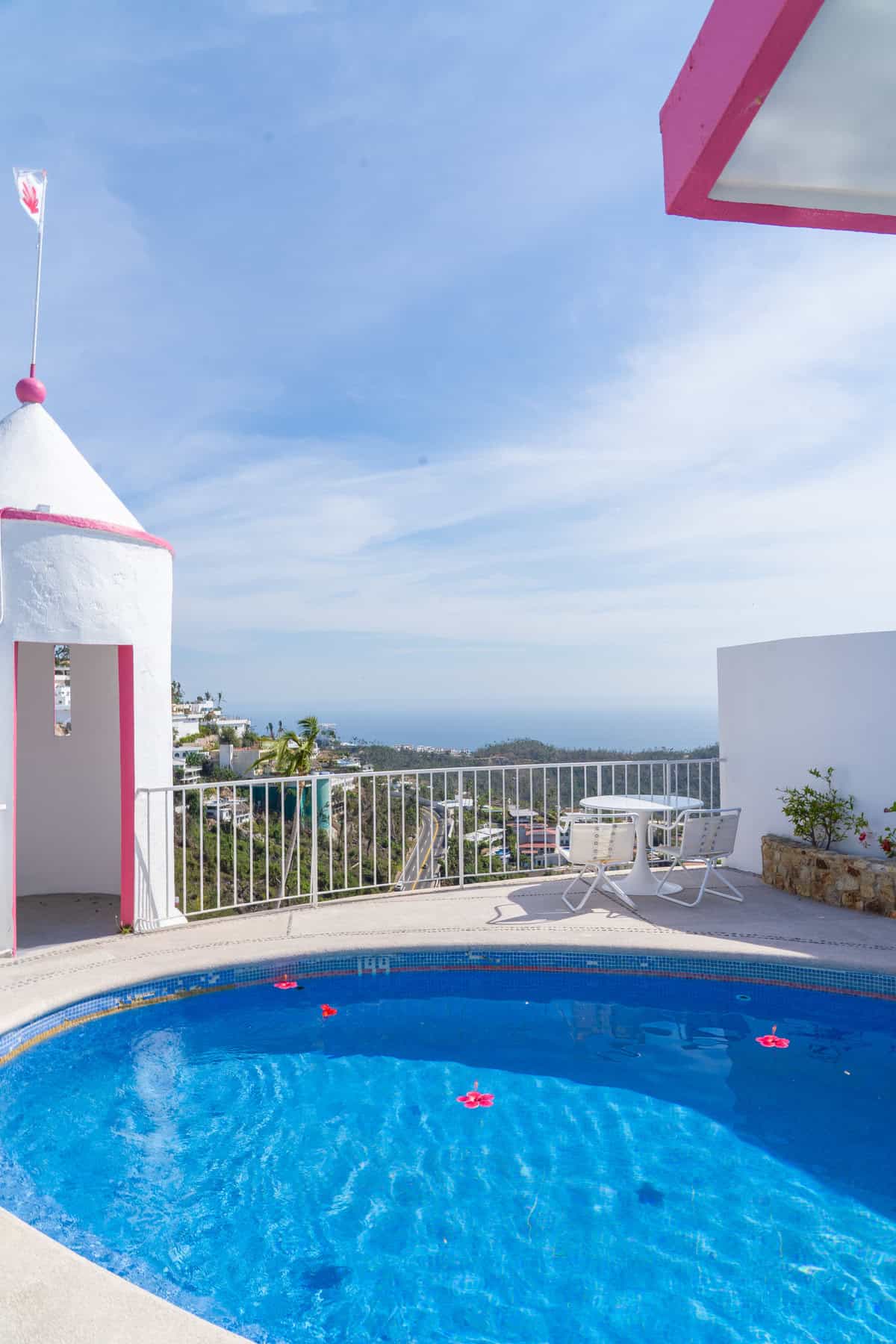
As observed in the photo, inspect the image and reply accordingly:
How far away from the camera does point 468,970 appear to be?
5.36 metres

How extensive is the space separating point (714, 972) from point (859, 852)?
2068 millimetres

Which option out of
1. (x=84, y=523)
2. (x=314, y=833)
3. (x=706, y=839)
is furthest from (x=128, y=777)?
(x=706, y=839)

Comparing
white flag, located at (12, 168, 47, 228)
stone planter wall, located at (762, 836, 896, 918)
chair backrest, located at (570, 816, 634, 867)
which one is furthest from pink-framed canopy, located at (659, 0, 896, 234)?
white flag, located at (12, 168, 47, 228)

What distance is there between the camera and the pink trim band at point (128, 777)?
5.77m

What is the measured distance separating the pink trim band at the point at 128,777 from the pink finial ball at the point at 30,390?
2255 millimetres

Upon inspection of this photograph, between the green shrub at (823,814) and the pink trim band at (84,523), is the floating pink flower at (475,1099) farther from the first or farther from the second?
the pink trim band at (84,523)

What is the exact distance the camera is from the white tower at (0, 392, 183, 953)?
5.15 m

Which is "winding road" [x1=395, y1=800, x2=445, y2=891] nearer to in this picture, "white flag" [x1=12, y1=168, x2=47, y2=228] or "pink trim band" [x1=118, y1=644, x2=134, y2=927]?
"pink trim band" [x1=118, y1=644, x2=134, y2=927]

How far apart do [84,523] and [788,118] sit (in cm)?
477

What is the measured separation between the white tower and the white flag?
1.53 meters

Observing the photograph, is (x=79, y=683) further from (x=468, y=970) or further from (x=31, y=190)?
(x=468, y=970)

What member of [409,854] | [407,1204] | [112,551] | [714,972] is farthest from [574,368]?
[407,1204]

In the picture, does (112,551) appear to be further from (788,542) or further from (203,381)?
(788,542)

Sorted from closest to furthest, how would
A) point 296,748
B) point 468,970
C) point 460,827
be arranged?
point 468,970 → point 460,827 → point 296,748
